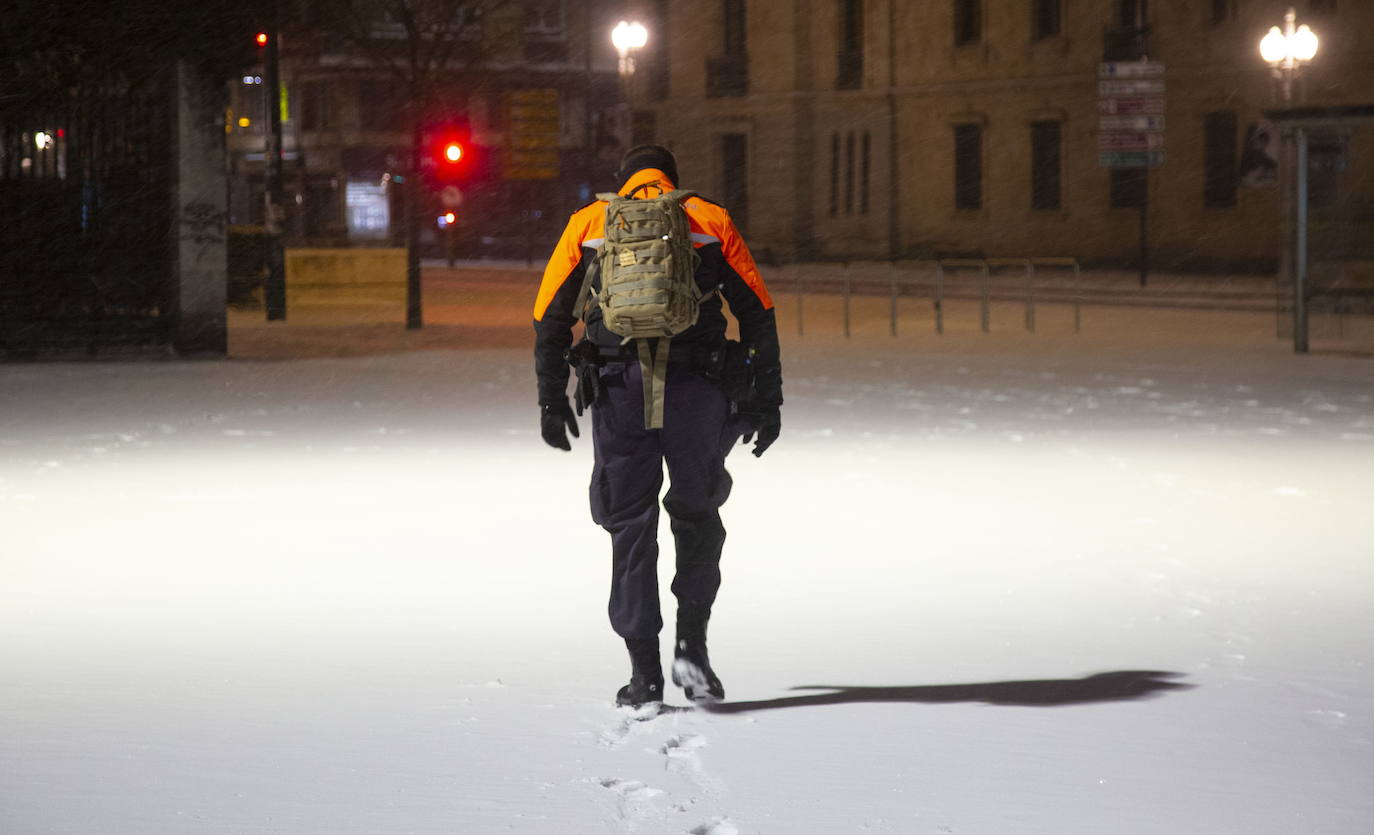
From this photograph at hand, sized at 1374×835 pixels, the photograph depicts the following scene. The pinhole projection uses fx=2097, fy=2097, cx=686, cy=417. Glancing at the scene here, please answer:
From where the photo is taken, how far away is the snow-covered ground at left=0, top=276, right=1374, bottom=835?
5.30m

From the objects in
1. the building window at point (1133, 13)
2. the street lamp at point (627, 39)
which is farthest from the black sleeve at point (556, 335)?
the building window at point (1133, 13)

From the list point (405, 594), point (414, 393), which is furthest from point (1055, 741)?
point (414, 393)

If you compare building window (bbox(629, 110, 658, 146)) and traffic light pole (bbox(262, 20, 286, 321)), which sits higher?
building window (bbox(629, 110, 658, 146))

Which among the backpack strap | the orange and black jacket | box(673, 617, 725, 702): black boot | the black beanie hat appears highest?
the black beanie hat

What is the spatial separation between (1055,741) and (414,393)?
12.8m

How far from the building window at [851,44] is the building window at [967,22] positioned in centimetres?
355

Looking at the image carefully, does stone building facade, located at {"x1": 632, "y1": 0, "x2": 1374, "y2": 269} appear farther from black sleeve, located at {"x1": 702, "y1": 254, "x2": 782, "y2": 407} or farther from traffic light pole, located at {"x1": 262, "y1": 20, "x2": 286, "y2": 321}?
black sleeve, located at {"x1": 702, "y1": 254, "x2": 782, "y2": 407}

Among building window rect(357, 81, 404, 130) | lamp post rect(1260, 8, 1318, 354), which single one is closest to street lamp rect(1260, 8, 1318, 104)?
lamp post rect(1260, 8, 1318, 354)

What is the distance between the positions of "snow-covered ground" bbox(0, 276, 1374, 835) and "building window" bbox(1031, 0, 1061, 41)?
3316cm

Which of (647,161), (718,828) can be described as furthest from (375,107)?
(718,828)

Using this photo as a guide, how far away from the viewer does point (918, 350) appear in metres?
23.3

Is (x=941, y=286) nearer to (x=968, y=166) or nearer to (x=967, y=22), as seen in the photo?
(x=968, y=166)

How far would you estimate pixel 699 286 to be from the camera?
6098mm

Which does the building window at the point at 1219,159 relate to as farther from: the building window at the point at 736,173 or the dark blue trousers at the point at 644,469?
the dark blue trousers at the point at 644,469
